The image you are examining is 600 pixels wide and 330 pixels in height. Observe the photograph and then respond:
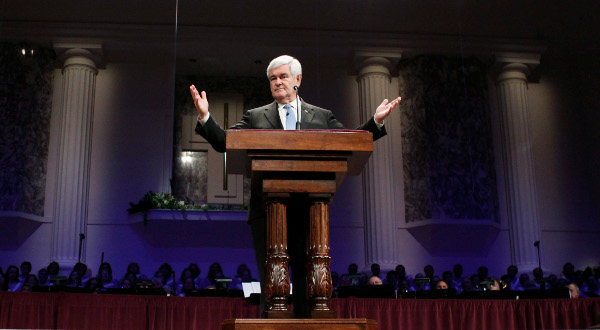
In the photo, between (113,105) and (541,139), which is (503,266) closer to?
(541,139)

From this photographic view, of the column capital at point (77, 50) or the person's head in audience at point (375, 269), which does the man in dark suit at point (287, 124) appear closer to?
the person's head in audience at point (375, 269)

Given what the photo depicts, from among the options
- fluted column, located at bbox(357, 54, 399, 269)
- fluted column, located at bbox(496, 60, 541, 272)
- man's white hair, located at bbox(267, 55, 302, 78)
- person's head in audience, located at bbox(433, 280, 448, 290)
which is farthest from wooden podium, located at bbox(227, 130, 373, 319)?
fluted column, located at bbox(496, 60, 541, 272)

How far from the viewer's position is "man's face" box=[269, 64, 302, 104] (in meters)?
3.07

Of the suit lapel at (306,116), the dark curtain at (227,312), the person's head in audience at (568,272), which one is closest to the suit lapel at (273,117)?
the suit lapel at (306,116)

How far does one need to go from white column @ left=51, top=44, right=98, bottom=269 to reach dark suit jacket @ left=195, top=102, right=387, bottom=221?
28.0 ft

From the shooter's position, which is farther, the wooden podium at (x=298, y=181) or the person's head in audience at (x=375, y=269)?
the person's head in audience at (x=375, y=269)

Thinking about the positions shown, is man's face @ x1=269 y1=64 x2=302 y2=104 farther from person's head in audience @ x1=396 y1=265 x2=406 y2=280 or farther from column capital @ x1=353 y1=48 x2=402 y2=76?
column capital @ x1=353 y1=48 x2=402 y2=76

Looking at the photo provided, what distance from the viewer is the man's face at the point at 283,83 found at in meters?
3.07

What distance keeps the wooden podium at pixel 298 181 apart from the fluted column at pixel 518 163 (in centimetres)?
980

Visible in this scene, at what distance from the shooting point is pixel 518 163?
1209cm

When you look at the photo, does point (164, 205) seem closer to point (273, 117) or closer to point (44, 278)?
point (44, 278)

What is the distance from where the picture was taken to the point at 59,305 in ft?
18.5

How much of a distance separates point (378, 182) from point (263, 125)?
28.3 feet

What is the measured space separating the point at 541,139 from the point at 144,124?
25.6 feet
